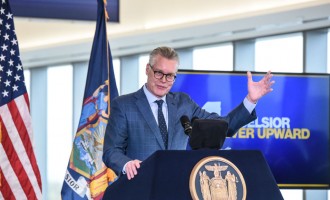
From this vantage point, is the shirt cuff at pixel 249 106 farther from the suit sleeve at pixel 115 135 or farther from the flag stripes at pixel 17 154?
the flag stripes at pixel 17 154

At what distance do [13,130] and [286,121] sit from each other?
2.46m

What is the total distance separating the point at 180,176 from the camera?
227 centimetres

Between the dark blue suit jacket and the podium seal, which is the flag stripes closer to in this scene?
the dark blue suit jacket

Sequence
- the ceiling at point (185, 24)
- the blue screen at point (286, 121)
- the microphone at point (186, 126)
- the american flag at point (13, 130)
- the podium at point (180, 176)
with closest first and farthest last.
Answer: the podium at point (180, 176), the microphone at point (186, 126), the american flag at point (13, 130), the blue screen at point (286, 121), the ceiling at point (185, 24)

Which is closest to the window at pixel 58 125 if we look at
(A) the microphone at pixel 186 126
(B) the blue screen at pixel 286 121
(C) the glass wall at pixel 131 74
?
(C) the glass wall at pixel 131 74

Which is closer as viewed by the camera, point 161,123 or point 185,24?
point 161,123

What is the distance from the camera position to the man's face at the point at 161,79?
117 inches

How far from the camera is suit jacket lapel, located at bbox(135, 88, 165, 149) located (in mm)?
3031

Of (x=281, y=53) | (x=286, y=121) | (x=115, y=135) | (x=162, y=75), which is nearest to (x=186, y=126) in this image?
(x=162, y=75)

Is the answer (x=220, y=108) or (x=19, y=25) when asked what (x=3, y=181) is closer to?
(x=220, y=108)

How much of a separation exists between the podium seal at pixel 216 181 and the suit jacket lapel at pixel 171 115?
72 cm

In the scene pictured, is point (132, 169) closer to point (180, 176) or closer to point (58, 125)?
point (180, 176)

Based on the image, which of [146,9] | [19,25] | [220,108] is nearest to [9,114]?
[220,108]

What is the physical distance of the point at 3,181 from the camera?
18.9ft
